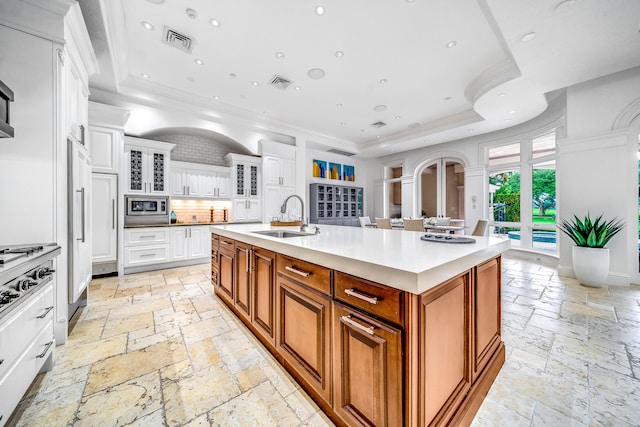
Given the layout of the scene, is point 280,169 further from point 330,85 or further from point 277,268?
point 277,268

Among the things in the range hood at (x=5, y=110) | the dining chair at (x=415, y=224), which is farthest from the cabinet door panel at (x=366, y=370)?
the dining chair at (x=415, y=224)

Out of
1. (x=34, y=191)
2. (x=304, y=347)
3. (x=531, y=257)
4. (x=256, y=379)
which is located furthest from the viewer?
(x=531, y=257)

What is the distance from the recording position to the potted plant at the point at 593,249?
11.2 feet

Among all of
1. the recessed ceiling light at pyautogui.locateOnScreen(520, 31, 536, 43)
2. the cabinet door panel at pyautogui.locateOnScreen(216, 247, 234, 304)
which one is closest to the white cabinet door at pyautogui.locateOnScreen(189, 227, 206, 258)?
the cabinet door panel at pyautogui.locateOnScreen(216, 247, 234, 304)

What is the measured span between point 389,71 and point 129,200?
492 cm

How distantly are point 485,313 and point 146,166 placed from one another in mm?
5292

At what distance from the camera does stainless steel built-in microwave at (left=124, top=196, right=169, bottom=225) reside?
4.33 meters

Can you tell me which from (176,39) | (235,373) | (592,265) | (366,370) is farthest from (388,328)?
(592,265)

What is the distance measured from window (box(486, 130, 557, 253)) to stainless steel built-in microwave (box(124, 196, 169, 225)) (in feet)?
25.2

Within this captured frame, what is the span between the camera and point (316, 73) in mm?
3998

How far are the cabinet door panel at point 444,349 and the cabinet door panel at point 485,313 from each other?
134 millimetres

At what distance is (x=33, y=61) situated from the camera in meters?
1.84

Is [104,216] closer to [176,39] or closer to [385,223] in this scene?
[176,39]

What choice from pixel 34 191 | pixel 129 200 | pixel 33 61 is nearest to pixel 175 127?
pixel 129 200
